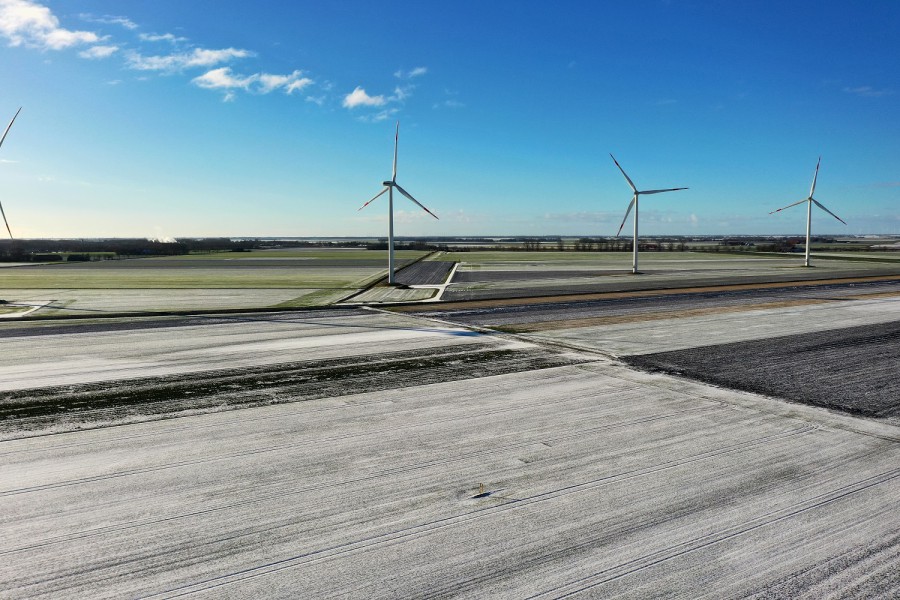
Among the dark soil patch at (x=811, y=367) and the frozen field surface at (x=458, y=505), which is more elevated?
the dark soil patch at (x=811, y=367)

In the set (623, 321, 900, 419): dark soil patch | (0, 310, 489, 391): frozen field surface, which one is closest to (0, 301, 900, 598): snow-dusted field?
(623, 321, 900, 419): dark soil patch

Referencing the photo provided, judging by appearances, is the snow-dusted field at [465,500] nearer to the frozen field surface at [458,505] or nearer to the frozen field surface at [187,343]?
the frozen field surface at [458,505]

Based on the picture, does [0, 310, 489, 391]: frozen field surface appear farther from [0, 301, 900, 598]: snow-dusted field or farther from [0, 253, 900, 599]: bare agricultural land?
[0, 301, 900, 598]: snow-dusted field

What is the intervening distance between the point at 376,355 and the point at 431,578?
10.4m

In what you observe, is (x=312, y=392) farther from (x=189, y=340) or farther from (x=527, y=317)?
(x=527, y=317)

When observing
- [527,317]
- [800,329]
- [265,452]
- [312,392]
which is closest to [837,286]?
[800,329]

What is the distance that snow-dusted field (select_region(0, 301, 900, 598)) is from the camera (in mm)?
5344

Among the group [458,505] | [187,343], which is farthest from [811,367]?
[187,343]

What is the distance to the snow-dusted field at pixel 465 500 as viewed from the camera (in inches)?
210

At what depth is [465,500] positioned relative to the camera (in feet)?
22.5

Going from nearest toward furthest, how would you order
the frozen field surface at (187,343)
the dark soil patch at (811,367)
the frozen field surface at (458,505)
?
the frozen field surface at (458,505) < the dark soil patch at (811,367) < the frozen field surface at (187,343)

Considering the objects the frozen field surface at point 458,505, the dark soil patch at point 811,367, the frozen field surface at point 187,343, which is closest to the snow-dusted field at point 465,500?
the frozen field surface at point 458,505

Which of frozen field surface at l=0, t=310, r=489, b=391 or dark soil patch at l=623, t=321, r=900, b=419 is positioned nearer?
dark soil patch at l=623, t=321, r=900, b=419

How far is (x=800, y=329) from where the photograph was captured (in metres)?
19.5
